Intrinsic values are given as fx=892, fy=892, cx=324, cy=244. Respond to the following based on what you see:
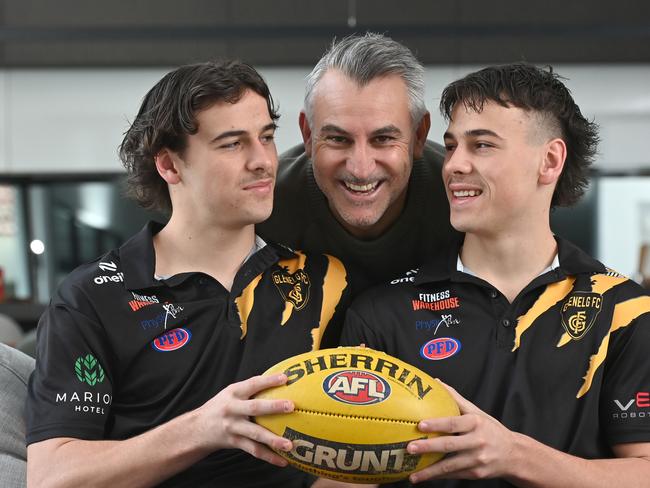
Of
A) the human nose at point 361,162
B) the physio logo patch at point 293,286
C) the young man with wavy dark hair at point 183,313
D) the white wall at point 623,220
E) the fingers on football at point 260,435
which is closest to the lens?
the fingers on football at point 260,435

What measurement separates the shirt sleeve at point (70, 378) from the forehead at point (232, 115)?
412mm

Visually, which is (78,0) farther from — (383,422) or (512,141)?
(383,422)

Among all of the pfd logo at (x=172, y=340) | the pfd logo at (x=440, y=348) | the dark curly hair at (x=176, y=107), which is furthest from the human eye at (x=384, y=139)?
the pfd logo at (x=172, y=340)

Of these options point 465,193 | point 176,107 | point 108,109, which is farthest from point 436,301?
point 108,109

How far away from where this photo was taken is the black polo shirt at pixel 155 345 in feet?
5.32

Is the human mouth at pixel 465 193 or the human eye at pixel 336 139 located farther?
the human eye at pixel 336 139

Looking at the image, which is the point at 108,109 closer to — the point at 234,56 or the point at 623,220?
the point at 234,56

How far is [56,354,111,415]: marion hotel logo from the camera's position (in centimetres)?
160

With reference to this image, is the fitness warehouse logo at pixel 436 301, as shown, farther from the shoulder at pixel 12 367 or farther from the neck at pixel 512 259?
the shoulder at pixel 12 367

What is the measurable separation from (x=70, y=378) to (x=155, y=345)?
0.55 ft

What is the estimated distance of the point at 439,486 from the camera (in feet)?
5.31

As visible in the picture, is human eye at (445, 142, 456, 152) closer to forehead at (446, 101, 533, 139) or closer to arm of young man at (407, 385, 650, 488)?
forehead at (446, 101, 533, 139)

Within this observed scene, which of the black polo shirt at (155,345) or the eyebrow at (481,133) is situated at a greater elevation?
the eyebrow at (481,133)

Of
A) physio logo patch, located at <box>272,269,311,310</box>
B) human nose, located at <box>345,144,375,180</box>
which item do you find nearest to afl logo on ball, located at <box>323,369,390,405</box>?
physio logo patch, located at <box>272,269,311,310</box>
